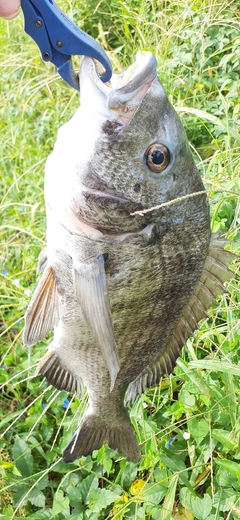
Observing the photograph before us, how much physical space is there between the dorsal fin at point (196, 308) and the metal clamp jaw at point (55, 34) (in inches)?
24.1

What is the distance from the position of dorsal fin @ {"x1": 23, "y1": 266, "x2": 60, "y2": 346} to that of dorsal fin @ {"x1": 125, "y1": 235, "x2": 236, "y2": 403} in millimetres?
363

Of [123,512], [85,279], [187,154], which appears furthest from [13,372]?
[187,154]

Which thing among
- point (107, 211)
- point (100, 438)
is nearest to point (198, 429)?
point (100, 438)

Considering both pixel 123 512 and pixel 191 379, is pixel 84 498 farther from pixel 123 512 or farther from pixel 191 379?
pixel 191 379

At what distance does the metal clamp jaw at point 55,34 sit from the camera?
55.2 inches

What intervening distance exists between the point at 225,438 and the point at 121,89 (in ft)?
4.28

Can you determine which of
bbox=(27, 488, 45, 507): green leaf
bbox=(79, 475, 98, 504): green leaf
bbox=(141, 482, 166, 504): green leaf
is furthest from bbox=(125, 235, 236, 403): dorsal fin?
bbox=(27, 488, 45, 507): green leaf

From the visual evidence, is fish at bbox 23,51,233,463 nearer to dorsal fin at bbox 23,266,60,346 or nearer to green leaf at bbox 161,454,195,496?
dorsal fin at bbox 23,266,60,346

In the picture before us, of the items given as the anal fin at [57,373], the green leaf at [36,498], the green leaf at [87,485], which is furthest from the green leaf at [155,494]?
the green leaf at [36,498]

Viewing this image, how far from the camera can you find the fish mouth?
1368 millimetres

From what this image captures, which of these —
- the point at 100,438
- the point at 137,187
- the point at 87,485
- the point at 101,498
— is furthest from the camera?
the point at 87,485

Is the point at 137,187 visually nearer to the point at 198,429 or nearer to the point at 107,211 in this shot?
the point at 107,211

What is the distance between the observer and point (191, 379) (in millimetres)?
2162

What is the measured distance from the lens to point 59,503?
2.46m
